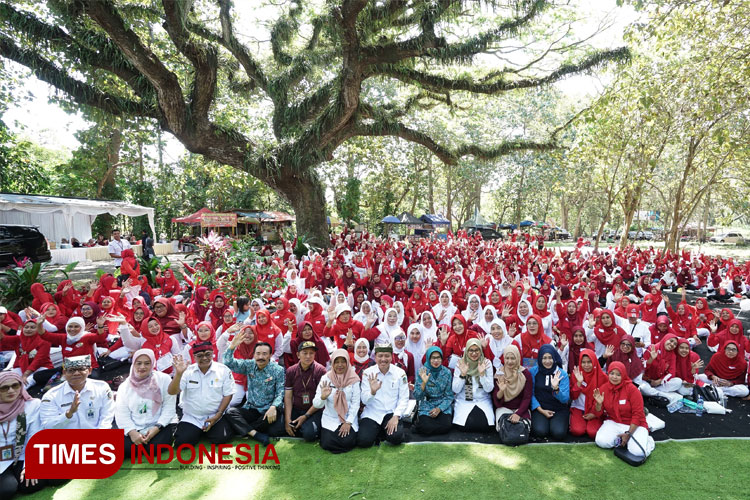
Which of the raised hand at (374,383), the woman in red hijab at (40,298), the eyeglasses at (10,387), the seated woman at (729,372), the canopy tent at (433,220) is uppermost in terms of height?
the canopy tent at (433,220)

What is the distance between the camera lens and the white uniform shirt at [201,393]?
400 cm

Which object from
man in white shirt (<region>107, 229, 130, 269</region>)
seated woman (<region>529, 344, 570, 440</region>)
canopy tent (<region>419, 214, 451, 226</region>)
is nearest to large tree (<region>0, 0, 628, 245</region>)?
man in white shirt (<region>107, 229, 130, 269</region>)

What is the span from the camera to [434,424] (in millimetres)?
4156

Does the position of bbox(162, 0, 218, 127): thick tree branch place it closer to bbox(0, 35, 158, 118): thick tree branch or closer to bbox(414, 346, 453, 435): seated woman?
bbox(0, 35, 158, 118): thick tree branch

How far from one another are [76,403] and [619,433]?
16.6 ft

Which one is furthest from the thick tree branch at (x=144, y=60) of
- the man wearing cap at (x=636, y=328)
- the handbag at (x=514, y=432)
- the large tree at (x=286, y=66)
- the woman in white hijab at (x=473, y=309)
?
the man wearing cap at (x=636, y=328)

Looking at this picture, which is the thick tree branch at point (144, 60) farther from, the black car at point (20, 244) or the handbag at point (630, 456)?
the handbag at point (630, 456)

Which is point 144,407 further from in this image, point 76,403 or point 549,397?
point 549,397

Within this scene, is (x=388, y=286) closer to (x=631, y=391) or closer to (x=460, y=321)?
(x=460, y=321)

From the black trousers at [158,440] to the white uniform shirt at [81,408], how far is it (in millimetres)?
285

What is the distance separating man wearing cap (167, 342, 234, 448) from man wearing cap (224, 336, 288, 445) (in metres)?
0.15

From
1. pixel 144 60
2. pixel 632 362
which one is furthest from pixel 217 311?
pixel 144 60

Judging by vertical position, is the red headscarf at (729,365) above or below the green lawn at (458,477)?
above

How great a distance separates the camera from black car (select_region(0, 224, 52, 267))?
1198 centimetres
